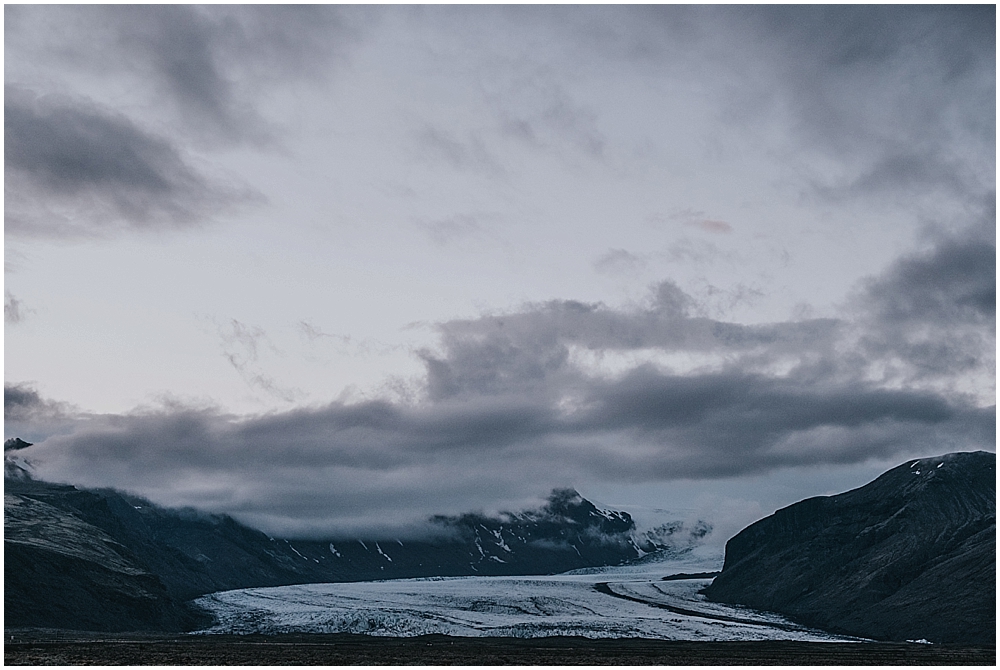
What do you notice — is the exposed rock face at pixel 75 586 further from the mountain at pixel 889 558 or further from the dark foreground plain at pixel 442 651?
the mountain at pixel 889 558

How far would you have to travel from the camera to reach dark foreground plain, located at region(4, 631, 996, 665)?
69.0 meters

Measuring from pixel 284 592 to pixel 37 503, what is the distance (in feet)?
170

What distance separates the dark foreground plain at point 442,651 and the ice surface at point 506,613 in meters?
11.7

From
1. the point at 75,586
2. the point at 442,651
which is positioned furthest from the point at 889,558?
the point at 75,586

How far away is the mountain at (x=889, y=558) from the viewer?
10812 cm

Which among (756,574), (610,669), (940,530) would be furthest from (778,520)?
(610,669)

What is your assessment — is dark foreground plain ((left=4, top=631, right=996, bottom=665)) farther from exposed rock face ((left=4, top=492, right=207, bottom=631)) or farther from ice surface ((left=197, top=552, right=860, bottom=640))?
exposed rock face ((left=4, top=492, right=207, bottom=631))

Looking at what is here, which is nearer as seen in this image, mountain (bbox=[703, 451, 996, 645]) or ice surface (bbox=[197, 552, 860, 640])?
ice surface (bbox=[197, 552, 860, 640])

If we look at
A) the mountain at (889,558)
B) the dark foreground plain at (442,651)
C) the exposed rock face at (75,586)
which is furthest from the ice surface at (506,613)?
the dark foreground plain at (442,651)

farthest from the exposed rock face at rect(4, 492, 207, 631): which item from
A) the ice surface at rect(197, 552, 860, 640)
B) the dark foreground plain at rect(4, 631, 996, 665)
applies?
the dark foreground plain at rect(4, 631, 996, 665)

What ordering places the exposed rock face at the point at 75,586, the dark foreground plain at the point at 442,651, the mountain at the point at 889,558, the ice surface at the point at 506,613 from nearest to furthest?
the dark foreground plain at the point at 442,651 → the ice surface at the point at 506,613 → the mountain at the point at 889,558 → the exposed rock face at the point at 75,586

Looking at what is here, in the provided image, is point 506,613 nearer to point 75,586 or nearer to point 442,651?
point 442,651

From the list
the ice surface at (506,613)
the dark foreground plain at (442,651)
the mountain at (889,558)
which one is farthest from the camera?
the mountain at (889,558)

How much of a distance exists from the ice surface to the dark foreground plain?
11.7 m
